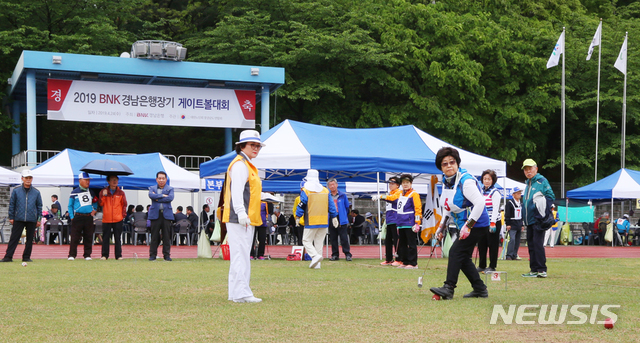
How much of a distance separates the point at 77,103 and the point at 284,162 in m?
18.1

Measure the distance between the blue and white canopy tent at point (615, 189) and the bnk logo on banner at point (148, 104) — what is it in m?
14.6

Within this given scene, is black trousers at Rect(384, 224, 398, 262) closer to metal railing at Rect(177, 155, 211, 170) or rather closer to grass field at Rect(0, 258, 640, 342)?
grass field at Rect(0, 258, 640, 342)

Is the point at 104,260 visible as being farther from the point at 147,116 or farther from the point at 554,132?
the point at 554,132

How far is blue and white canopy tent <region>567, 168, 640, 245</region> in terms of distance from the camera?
29172 mm

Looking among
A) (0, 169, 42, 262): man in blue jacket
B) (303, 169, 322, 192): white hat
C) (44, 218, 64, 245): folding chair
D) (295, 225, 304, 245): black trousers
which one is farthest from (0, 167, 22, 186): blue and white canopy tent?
(303, 169, 322, 192): white hat

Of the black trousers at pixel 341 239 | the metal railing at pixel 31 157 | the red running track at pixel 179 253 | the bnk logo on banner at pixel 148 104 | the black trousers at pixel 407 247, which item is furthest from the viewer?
the bnk logo on banner at pixel 148 104

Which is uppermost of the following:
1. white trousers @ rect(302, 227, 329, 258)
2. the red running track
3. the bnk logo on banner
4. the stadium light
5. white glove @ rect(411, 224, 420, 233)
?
the stadium light

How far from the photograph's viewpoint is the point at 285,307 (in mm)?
7227

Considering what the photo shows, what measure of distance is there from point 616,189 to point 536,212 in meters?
19.9

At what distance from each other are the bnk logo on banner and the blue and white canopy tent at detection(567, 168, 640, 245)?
575 inches

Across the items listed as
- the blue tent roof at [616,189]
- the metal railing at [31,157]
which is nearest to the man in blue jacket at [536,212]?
the blue tent roof at [616,189]

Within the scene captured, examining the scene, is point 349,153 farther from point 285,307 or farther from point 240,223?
point 285,307

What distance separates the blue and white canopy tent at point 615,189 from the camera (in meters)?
29.2

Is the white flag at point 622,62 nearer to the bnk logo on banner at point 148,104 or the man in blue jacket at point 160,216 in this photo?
the bnk logo on banner at point 148,104
